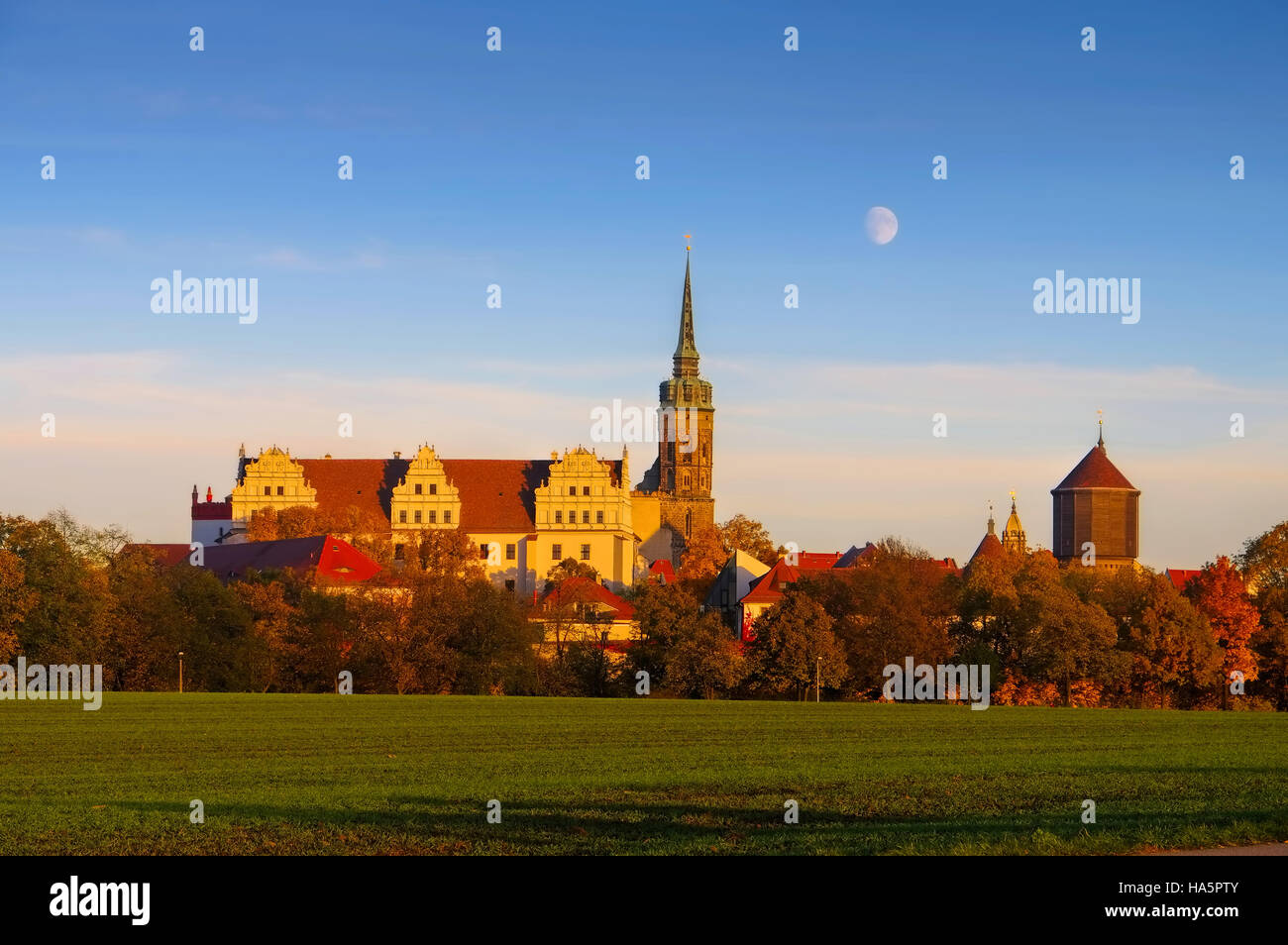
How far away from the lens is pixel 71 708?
56.7m

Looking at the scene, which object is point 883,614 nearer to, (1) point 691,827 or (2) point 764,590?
(2) point 764,590

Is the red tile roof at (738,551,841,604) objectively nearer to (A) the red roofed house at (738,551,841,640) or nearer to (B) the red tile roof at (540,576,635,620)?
(A) the red roofed house at (738,551,841,640)

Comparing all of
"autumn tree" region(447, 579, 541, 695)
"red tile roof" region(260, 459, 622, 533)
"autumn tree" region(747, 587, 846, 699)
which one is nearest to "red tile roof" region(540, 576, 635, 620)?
"autumn tree" region(447, 579, 541, 695)

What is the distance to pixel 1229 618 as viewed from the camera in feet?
267

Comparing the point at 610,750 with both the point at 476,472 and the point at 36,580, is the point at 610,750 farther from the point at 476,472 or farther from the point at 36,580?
the point at 476,472

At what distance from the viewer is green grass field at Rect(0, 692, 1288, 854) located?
18.3 metres

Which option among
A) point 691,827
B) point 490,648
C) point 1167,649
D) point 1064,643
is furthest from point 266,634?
point 691,827

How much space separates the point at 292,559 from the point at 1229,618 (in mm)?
57623

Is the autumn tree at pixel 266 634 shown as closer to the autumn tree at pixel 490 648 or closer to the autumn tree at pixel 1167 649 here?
the autumn tree at pixel 490 648

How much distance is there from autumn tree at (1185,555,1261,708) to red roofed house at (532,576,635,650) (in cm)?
2988
